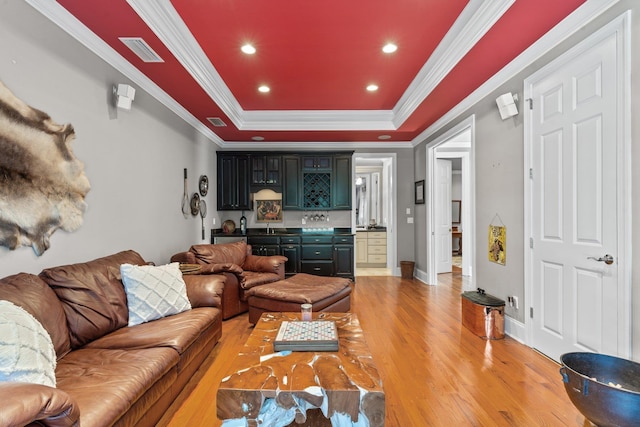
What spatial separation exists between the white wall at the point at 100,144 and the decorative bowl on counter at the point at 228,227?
145 centimetres

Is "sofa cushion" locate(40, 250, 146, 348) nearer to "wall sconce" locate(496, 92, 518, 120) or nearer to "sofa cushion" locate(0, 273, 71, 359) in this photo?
"sofa cushion" locate(0, 273, 71, 359)

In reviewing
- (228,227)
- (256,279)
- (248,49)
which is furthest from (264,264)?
(248,49)

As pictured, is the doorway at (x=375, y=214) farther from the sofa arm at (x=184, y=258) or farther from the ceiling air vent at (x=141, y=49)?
the ceiling air vent at (x=141, y=49)

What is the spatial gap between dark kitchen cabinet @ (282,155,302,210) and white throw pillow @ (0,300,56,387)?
452cm

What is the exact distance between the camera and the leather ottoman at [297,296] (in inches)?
123

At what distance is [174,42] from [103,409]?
2.65m

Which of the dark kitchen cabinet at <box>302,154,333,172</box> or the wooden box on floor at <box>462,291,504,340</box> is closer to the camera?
the wooden box on floor at <box>462,291,504,340</box>

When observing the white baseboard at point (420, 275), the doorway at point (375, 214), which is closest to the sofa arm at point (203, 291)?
the doorway at point (375, 214)

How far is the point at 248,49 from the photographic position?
3.03 m

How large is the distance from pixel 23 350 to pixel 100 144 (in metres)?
1.92

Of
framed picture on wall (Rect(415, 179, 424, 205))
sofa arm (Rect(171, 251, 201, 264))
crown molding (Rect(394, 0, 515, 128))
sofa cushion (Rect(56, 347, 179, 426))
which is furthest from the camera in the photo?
framed picture on wall (Rect(415, 179, 424, 205))

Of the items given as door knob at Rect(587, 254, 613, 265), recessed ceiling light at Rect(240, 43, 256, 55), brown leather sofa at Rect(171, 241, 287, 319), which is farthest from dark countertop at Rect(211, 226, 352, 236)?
door knob at Rect(587, 254, 613, 265)

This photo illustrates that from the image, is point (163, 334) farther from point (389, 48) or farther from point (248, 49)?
point (389, 48)

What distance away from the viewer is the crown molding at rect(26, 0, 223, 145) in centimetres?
210
